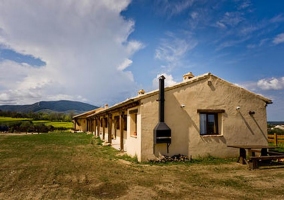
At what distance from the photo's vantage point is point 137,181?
295 inches

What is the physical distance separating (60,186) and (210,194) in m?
A: 4.19

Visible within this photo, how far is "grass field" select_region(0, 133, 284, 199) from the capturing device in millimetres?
6127

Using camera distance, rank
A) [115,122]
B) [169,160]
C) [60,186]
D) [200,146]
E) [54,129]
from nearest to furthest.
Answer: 1. [60,186]
2. [169,160]
3. [200,146]
4. [115,122]
5. [54,129]

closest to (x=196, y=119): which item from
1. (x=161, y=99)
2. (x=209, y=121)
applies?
(x=209, y=121)

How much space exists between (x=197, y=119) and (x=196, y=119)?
61 millimetres

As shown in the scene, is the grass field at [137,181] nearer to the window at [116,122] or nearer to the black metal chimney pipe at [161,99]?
the black metal chimney pipe at [161,99]

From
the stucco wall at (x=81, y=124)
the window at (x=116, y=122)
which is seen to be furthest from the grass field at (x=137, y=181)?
the stucco wall at (x=81, y=124)

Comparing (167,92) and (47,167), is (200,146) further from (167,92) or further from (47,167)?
(47,167)

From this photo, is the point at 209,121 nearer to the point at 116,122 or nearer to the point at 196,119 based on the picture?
the point at 196,119

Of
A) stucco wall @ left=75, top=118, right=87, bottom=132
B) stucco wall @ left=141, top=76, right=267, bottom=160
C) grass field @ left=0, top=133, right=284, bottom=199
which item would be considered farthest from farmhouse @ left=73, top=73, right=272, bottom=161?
stucco wall @ left=75, top=118, right=87, bottom=132

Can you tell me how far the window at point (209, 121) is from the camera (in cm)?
1229

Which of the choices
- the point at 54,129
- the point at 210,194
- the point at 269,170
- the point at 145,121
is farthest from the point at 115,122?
the point at 54,129

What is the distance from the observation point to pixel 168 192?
632 centimetres

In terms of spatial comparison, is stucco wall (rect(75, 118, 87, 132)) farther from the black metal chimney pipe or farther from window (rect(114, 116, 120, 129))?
the black metal chimney pipe
